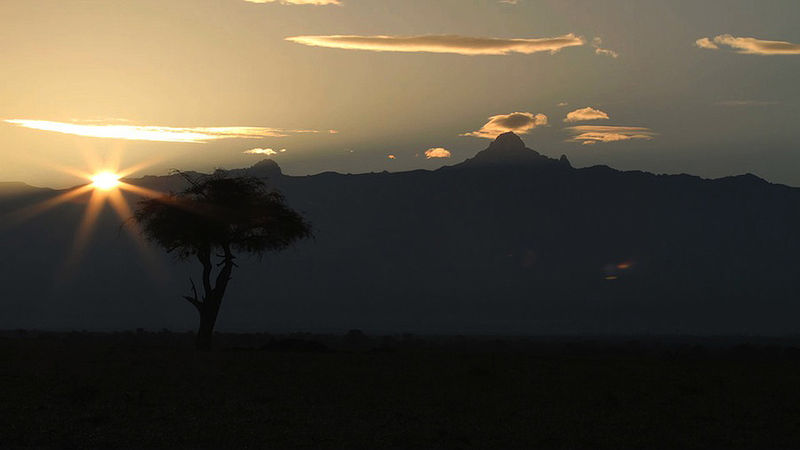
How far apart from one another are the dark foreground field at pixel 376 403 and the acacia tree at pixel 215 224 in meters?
9.42

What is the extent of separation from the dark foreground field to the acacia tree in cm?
942

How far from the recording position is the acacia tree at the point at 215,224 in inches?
2192

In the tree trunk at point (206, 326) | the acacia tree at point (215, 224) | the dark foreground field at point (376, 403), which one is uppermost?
the acacia tree at point (215, 224)

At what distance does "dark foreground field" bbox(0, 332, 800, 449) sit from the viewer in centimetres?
2927

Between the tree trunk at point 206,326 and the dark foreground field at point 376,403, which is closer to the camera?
the dark foreground field at point 376,403

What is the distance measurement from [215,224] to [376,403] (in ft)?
77.4

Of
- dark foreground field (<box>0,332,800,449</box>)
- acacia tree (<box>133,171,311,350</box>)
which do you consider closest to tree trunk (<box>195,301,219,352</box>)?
acacia tree (<box>133,171,311,350</box>)

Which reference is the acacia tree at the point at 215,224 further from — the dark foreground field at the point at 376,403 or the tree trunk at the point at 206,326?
the dark foreground field at the point at 376,403

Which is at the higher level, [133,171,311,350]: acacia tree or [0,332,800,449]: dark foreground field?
[133,171,311,350]: acacia tree

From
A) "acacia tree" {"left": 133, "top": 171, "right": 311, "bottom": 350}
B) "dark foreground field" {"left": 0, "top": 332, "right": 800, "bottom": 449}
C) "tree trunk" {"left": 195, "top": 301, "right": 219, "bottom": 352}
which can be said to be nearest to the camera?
"dark foreground field" {"left": 0, "top": 332, "right": 800, "bottom": 449}

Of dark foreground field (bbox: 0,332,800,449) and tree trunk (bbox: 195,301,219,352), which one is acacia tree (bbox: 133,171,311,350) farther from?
dark foreground field (bbox: 0,332,800,449)

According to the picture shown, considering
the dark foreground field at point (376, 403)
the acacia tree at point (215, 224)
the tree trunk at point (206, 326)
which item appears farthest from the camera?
the acacia tree at point (215, 224)

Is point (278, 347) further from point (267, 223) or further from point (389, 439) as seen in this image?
point (389, 439)

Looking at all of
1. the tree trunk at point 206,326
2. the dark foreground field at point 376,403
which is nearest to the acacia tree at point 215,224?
the tree trunk at point 206,326
